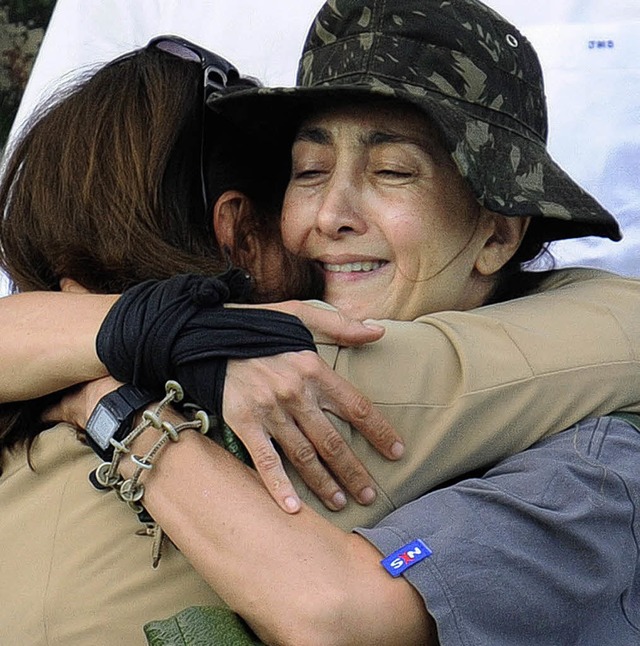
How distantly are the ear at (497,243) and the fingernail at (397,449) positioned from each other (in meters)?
0.59

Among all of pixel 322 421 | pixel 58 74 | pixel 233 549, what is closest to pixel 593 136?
pixel 58 74

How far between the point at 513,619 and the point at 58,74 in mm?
2200

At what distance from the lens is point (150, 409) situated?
1.44 metres

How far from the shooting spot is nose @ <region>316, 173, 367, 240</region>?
1839mm

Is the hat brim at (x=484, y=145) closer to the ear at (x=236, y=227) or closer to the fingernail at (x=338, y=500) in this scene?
the ear at (x=236, y=227)

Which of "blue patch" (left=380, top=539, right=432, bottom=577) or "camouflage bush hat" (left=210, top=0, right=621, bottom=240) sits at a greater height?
"camouflage bush hat" (left=210, top=0, right=621, bottom=240)

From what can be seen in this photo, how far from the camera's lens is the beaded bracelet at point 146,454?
4.62ft

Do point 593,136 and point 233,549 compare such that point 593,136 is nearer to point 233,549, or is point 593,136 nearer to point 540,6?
point 540,6

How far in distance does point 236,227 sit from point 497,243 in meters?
0.44

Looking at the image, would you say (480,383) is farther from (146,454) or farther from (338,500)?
(146,454)

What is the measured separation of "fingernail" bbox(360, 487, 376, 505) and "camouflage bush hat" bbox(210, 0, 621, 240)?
52cm

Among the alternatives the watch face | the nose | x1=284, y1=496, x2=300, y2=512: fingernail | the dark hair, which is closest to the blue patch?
x1=284, y1=496, x2=300, y2=512: fingernail

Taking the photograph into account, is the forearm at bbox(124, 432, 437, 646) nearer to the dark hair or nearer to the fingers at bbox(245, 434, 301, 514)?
the fingers at bbox(245, 434, 301, 514)

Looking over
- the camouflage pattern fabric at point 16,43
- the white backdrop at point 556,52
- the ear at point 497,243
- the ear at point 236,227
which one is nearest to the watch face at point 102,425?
the ear at point 236,227
